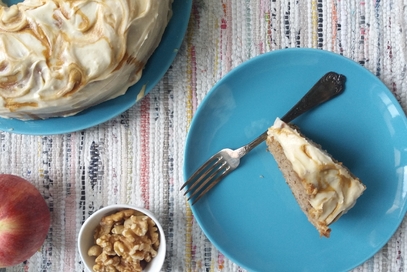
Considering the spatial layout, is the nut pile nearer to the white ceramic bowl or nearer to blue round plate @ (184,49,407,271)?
the white ceramic bowl

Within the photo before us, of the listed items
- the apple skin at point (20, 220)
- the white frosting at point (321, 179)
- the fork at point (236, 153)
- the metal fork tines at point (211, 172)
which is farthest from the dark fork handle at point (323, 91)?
the apple skin at point (20, 220)

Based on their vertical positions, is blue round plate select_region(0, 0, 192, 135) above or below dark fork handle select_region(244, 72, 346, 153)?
below

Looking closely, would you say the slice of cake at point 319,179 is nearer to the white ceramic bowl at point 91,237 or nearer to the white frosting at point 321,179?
the white frosting at point 321,179

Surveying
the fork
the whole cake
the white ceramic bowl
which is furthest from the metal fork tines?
the whole cake

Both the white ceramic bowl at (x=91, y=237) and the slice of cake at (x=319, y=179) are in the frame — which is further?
the white ceramic bowl at (x=91, y=237)

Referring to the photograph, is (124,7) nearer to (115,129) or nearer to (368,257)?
(115,129)

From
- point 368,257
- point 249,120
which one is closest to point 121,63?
point 249,120
